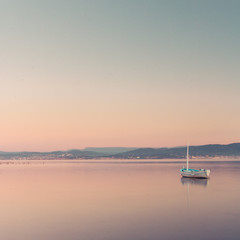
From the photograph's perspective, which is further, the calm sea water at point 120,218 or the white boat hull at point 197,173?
the white boat hull at point 197,173

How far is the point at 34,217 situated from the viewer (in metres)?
36.8

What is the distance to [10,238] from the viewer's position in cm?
2756

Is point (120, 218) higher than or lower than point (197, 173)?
higher

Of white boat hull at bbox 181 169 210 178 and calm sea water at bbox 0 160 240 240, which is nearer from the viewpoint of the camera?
calm sea water at bbox 0 160 240 240

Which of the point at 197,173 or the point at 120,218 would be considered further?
the point at 197,173

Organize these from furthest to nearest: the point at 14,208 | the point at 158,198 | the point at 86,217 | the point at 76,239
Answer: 1. the point at 158,198
2. the point at 14,208
3. the point at 86,217
4. the point at 76,239

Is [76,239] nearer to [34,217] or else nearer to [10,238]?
[10,238]

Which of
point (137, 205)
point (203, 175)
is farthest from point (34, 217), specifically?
point (203, 175)

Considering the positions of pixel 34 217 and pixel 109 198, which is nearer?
pixel 34 217

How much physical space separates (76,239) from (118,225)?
660 cm

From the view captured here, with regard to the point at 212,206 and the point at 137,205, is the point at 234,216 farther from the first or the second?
the point at 137,205

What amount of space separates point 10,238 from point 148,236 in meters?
12.5

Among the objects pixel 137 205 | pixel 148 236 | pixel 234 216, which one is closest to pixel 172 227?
pixel 148 236

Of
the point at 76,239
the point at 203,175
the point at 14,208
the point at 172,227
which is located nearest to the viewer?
the point at 76,239
